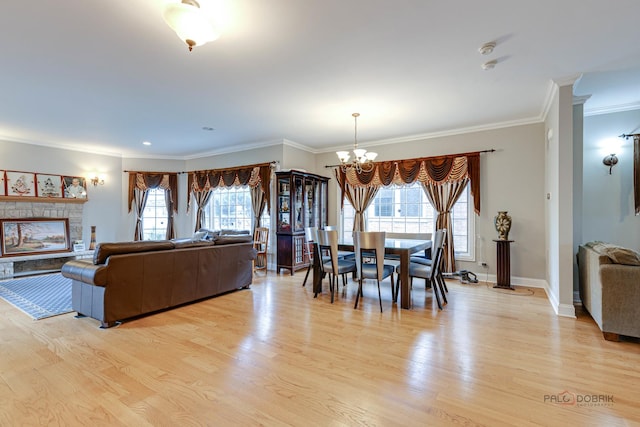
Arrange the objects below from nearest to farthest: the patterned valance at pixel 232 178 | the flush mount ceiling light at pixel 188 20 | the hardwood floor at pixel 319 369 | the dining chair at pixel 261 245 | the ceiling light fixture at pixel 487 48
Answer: the hardwood floor at pixel 319 369 → the flush mount ceiling light at pixel 188 20 → the ceiling light fixture at pixel 487 48 → the dining chair at pixel 261 245 → the patterned valance at pixel 232 178

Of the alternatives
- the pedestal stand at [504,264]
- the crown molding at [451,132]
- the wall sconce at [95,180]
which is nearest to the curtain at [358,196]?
the crown molding at [451,132]

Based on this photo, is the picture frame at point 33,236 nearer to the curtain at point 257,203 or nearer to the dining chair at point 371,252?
the curtain at point 257,203

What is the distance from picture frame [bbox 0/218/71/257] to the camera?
18.3 ft

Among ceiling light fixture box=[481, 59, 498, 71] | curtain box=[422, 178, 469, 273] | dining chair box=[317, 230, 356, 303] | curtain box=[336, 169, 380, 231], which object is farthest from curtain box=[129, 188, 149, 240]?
ceiling light fixture box=[481, 59, 498, 71]

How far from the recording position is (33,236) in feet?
19.4

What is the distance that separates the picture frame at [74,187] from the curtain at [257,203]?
→ 151 inches

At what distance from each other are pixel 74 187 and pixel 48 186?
16.9 inches

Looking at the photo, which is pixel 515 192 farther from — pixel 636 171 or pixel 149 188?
pixel 149 188

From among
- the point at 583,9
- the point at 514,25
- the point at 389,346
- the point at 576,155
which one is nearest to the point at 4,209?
the point at 389,346

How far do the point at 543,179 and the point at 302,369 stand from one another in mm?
4707

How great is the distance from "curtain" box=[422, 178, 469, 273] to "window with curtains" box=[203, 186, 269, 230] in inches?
137

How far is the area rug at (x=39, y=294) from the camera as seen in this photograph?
3580 mm

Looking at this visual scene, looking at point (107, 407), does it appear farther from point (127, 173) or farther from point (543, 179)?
point (127, 173)

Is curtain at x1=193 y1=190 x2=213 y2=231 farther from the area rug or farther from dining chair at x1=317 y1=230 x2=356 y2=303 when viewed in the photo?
dining chair at x1=317 y1=230 x2=356 y2=303
